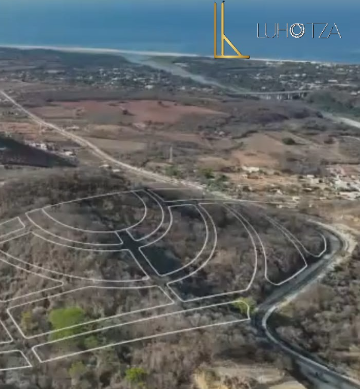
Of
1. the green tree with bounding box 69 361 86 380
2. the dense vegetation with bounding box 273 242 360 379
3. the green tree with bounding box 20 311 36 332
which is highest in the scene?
the green tree with bounding box 20 311 36 332

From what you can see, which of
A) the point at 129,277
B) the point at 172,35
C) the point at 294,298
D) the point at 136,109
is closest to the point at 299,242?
the point at 294,298

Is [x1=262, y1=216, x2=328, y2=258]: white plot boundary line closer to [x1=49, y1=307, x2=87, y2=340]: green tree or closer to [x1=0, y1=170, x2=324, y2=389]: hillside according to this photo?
[x1=0, y1=170, x2=324, y2=389]: hillside

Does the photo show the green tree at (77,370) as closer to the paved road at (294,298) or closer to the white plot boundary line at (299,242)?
the paved road at (294,298)

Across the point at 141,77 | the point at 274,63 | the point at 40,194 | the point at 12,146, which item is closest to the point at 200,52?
the point at 274,63

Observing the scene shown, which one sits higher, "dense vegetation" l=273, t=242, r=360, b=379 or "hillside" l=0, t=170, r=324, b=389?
"hillside" l=0, t=170, r=324, b=389

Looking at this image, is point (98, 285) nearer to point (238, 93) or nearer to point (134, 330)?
point (134, 330)

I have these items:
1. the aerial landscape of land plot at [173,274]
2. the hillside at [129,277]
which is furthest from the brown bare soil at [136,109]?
the hillside at [129,277]

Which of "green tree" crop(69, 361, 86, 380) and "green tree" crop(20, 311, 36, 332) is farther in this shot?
"green tree" crop(20, 311, 36, 332)

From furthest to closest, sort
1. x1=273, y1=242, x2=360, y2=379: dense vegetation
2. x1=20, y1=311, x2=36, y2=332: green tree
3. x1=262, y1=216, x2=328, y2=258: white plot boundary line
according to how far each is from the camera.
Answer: x1=262, y1=216, x2=328, y2=258: white plot boundary line → x1=273, y1=242, x2=360, y2=379: dense vegetation → x1=20, y1=311, x2=36, y2=332: green tree

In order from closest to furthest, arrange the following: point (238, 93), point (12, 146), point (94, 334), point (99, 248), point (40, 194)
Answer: point (94, 334) < point (99, 248) < point (40, 194) < point (12, 146) < point (238, 93)

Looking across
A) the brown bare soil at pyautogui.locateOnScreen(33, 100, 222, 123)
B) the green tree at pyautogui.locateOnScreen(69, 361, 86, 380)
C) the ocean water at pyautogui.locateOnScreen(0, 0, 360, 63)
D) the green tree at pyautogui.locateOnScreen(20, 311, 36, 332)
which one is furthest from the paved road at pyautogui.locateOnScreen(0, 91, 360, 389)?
the ocean water at pyautogui.locateOnScreen(0, 0, 360, 63)

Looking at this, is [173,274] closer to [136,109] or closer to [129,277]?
[129,277]
